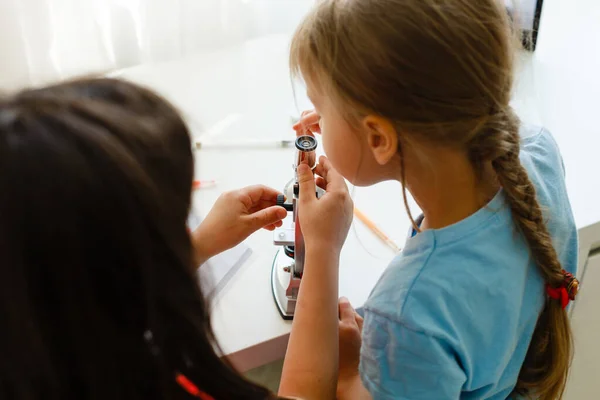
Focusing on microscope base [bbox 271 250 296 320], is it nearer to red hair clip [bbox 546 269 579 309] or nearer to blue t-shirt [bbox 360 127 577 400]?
blue t-shirt [bbox 360 127 577 400]

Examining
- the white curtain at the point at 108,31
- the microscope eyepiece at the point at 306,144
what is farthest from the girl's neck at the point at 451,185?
the white curtain at the point at 108,31

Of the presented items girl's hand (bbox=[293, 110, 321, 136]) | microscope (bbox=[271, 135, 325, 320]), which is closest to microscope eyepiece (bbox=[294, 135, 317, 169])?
microscope (bbox=[271, 135, 325, 320])

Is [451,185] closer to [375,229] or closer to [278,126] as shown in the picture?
[375,229]

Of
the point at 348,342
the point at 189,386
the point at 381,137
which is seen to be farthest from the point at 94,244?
the point at 348,342

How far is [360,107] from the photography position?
1.82ft

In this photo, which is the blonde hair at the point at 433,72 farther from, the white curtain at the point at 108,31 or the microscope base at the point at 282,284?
the white curtain at the point at 108,31

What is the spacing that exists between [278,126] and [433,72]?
53cm

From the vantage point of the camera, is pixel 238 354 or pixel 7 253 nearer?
pixel 7 253

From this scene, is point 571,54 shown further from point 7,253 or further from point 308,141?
point 7,253

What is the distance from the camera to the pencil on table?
81 cm

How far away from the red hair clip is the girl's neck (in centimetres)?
12

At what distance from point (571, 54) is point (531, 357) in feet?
2.21

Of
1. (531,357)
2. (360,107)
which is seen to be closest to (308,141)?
(360,107)

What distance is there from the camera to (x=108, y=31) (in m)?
1.10
